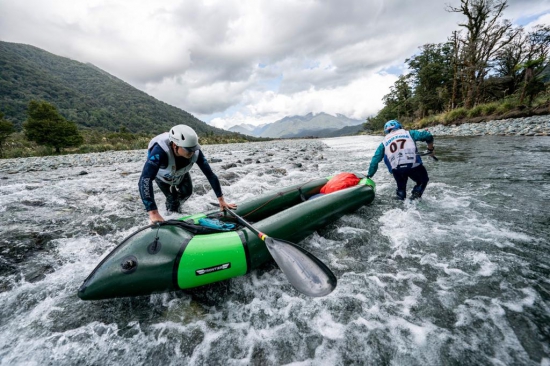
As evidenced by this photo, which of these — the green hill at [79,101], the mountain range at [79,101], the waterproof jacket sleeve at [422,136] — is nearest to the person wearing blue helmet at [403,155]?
the waterproof jacket sleeve at [422,136]

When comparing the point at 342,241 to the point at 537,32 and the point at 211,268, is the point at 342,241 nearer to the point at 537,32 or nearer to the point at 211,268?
the point at 211,268

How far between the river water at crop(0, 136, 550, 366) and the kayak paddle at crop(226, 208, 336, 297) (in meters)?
0.37

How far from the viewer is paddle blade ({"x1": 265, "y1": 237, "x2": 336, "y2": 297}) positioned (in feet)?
7.70

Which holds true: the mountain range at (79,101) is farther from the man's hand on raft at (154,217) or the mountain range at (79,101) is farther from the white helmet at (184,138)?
the man's hand on raft at (154,217)

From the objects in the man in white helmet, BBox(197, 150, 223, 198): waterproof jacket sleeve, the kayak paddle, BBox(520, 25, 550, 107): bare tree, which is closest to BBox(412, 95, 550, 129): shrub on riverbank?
BBox(520, 25, 550, 107): bare tree

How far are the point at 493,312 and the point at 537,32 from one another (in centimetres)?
3705

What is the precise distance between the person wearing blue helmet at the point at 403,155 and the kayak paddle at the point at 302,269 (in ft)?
11.7

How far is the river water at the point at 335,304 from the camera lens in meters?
2.07

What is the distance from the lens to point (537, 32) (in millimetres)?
23406

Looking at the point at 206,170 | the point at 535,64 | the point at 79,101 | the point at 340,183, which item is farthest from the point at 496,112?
the point at 79,101

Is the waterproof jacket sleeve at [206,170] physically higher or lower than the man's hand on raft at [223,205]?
higher

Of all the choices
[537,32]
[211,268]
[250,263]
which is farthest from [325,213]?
[537,32]

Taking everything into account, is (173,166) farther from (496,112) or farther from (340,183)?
(496,112)

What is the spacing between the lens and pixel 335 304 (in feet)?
8.51
